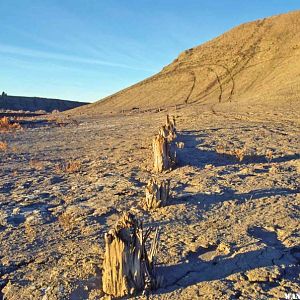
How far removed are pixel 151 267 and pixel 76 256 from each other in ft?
3.96

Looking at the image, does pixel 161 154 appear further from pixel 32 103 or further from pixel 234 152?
pixel 32 103

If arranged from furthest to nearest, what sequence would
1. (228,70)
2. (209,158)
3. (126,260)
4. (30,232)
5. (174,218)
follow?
(228,70) < (209,158) < (174,218) < (30,232) < (126,260)

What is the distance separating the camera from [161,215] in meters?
5.97

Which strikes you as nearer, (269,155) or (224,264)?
(224,264)

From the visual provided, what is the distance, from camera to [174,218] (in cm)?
582

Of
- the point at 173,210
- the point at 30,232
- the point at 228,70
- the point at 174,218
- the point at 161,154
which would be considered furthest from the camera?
the point at 228,70

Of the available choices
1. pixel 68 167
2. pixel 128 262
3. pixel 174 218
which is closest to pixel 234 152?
pixel 68 167

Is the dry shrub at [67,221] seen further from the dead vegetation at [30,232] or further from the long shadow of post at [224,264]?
the long shadow of post at [224,264]

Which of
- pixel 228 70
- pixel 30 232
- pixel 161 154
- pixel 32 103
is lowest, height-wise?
pixel 30 232

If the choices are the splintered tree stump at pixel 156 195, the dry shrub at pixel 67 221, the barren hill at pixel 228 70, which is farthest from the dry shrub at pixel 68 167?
the barren hill at pixel 228 70

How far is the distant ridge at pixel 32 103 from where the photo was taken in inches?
2189

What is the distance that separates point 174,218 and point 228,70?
3608 centimetres

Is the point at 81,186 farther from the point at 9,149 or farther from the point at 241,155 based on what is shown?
the point at 9,149

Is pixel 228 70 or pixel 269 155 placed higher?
pixel 228 70
